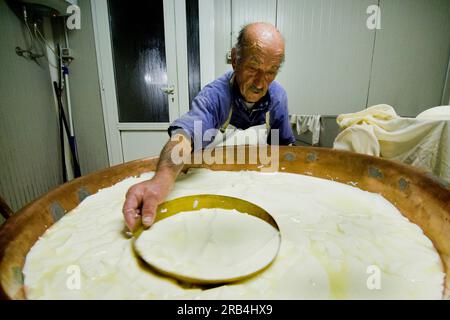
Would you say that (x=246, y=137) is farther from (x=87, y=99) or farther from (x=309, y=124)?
(x=87, y=99)

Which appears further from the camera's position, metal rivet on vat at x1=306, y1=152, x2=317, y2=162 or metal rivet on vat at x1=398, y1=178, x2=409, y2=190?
metal rivet on vat at x1=306, y1=152, x2=317, y2=162

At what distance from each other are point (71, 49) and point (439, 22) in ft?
14.8

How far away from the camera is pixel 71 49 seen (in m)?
2.58

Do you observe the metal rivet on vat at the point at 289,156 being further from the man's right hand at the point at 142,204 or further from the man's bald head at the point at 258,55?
the man's right hand at the point at 142,204

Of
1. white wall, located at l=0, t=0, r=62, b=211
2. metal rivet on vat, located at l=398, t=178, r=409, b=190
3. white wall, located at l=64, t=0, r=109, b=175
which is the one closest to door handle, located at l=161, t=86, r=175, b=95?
white wall, located at l=64, t=0, r=109, b=175

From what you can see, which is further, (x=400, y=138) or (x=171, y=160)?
(x=400, y=138)

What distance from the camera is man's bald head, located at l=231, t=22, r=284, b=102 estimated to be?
1.08 m

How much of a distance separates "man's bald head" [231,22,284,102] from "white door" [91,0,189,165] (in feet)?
5.56

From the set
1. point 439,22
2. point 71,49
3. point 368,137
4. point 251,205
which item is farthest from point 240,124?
point 439,22

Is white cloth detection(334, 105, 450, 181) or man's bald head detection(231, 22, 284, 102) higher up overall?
man's bald head detection(231, 22, 284, 102)

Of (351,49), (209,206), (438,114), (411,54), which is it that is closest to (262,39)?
(209,206)

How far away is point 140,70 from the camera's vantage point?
276cm

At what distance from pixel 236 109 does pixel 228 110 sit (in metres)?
0.10

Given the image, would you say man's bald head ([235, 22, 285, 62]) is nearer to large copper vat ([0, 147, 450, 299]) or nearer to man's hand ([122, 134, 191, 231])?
large copper vat ([0, 147, 450, 299])
